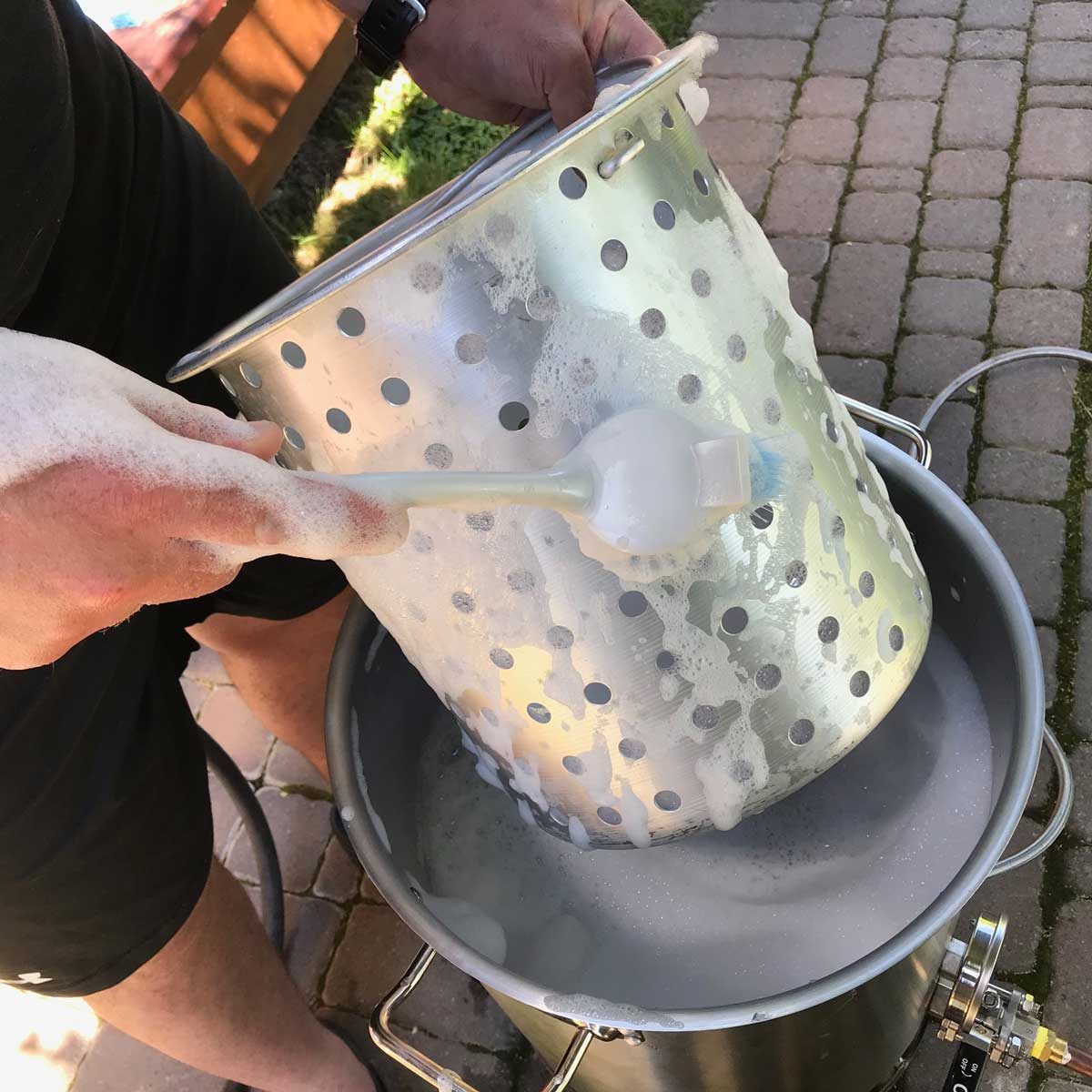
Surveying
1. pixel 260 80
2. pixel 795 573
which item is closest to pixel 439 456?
pixel 795 573

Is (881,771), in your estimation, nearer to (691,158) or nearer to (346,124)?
(691,158)

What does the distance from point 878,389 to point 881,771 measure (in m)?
0.98

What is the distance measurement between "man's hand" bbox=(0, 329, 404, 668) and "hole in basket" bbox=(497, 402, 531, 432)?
0.13 metres

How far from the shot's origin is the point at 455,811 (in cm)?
104

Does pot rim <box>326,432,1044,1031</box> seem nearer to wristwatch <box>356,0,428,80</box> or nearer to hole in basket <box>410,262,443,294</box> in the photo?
hole in basket <box>410,262,443,294</box>

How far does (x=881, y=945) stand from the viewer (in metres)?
0.72

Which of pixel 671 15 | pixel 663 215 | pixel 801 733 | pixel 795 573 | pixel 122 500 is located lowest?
pixel 671 15

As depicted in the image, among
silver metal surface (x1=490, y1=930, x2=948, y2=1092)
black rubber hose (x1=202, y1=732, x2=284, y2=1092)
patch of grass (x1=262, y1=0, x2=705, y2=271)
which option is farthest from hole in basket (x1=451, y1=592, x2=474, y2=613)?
patch of grass (x1=262, y1=0, x2=705, y2=271)

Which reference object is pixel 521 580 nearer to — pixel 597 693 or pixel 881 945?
pixel 597 693

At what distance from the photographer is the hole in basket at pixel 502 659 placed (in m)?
0.67

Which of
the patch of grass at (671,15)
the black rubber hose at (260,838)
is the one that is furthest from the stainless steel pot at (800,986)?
the patch of grass at (671,15)

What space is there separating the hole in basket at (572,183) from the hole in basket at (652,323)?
81mm

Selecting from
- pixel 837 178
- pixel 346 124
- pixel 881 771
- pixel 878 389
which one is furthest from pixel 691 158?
pixel 346 124

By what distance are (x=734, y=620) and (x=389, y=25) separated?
0.70 meters
